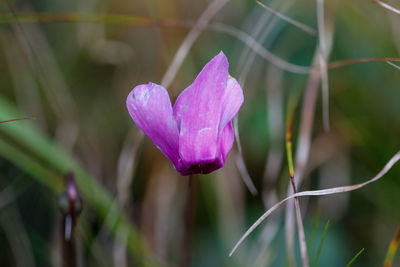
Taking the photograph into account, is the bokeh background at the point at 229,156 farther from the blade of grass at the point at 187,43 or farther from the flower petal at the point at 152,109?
the flower petal at the point at 152,109

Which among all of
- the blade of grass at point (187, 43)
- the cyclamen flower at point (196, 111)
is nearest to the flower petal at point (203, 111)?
the cyclamen flower at point (196, 111)

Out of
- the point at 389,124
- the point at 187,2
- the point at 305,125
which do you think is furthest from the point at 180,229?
the point at 187,2

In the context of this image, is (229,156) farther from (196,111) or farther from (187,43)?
(196,111)

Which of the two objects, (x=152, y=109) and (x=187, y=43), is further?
(x=187, y=43)

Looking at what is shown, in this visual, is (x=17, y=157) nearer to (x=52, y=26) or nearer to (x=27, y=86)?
(x=27, y=86)

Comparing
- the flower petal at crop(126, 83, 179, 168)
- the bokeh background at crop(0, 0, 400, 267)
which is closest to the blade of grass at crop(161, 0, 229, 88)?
the bokeh background at crop(0, 0, 400, 267)

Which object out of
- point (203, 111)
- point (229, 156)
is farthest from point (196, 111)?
point (229, 156)
